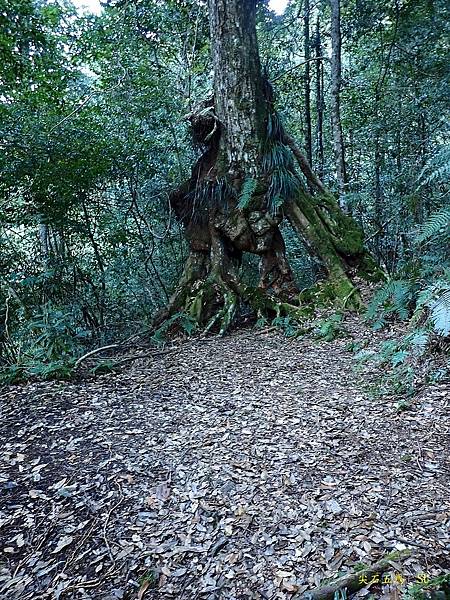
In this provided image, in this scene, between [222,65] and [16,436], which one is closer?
[16,436]

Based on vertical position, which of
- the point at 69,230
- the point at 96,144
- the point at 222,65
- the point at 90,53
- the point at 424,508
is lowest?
the point at 424,508

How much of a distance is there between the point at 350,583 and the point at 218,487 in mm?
895

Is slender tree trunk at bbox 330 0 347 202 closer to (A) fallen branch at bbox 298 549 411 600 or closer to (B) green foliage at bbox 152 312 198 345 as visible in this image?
(B) green foliage at bbox 152 312 198 345

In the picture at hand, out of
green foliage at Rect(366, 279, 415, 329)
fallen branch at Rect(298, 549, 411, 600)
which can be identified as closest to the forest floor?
fallen branch at Rect(298, 549, 411, 600)

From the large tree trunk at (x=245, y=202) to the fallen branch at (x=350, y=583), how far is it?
3715mm

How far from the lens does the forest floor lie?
179cm

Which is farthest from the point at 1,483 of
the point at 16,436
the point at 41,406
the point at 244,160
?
the point at 244,160

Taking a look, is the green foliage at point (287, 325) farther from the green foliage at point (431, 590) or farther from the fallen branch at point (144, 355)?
the green foliage at point (431, 590)

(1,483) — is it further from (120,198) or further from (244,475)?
(120,198)

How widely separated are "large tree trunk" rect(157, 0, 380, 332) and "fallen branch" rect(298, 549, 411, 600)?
3.71 m

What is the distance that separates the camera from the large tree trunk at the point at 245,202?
5.42 meters

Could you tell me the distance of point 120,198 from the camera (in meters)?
6.30

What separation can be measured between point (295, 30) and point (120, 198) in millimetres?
4758

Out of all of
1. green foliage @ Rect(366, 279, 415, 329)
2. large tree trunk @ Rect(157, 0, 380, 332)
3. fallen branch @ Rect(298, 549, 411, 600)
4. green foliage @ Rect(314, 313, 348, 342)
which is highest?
large tree trunk @ Rect(157, 0, 380, 332)
